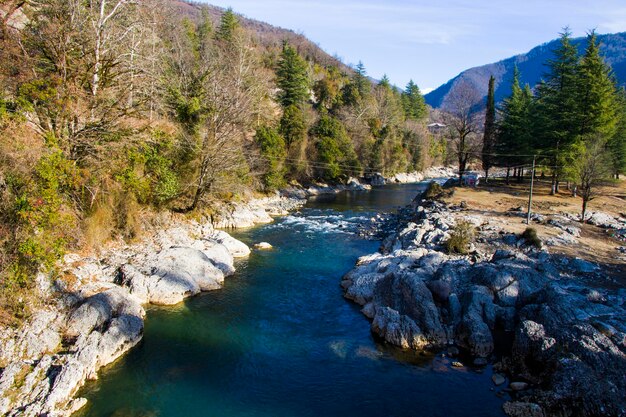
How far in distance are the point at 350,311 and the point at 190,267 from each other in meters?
8.54

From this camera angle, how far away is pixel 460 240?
2348 centimetres

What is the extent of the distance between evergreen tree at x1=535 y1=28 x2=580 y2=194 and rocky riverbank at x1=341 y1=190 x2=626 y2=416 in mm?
19107

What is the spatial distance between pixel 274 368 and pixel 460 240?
14348 millimetres

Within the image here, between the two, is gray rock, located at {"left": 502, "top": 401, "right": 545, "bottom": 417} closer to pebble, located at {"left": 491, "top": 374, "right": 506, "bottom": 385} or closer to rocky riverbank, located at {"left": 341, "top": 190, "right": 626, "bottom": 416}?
rocky riverbank, located at {"left": 341, "top": 190, "right": 626, "bottom": 416}

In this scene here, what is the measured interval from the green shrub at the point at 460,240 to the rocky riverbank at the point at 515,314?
0.50 m

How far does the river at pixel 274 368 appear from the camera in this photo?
12.0 metres

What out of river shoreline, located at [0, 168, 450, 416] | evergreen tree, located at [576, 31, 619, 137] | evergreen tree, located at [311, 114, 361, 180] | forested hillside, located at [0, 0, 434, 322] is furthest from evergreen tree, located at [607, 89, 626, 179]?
river shoreline, located at [0, 168, 450, 416]

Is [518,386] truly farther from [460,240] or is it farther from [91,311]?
[91,311]

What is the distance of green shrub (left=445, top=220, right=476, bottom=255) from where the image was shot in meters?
23.4

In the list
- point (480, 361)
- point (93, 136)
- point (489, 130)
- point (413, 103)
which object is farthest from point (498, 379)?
point (413, 103)

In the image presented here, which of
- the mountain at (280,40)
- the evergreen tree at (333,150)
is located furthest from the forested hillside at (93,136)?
the mountain at (280,40)

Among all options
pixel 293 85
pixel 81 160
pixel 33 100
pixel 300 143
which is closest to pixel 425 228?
pixel 81 160

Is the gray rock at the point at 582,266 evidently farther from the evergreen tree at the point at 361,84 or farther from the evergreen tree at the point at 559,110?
the evergreen tree at the point at 361,84

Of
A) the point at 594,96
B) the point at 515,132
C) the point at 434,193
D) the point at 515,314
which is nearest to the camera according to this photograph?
the point at 515,314
